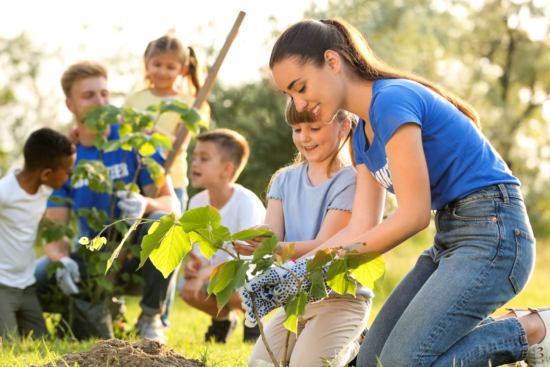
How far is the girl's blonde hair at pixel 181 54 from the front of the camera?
13.1 feet

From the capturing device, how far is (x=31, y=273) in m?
3.51

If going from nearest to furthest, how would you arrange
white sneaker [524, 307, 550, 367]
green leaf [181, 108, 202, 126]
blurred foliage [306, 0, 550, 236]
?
white sneaker [524, 307, 550, 367], green leaf [181, 108, 202, 126], blurred foliage [306, 0, 550, 236]

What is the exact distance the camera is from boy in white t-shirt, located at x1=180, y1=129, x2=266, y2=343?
3637mm

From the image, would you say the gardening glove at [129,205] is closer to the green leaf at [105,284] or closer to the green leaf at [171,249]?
the green leaf at [105,284]

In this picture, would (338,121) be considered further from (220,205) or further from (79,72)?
(79,72)

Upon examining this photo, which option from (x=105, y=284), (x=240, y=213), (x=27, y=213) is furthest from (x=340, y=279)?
(x=27, y=213)

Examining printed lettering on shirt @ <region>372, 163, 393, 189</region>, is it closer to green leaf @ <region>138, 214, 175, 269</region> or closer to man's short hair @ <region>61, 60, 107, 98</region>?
green leaf @ <region>138, 214, 175, 269</region>

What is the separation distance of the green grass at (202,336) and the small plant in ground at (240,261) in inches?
4.7

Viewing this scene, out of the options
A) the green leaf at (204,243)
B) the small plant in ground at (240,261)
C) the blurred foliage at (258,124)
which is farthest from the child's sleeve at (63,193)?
the blurred foliage at (258,124)

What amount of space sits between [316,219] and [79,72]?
2.22 m

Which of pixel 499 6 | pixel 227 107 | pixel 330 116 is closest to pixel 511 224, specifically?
pixel 330 116

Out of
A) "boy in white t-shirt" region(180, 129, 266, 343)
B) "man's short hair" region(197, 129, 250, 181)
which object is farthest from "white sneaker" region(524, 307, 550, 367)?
"man's short hair" region(197, 129, 250, 181)

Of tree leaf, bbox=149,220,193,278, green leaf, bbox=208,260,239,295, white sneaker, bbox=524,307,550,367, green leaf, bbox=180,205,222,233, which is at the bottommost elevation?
white sneaker, bbox=524,307,550,367

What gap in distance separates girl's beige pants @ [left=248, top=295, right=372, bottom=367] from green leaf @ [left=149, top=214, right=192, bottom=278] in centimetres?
82
